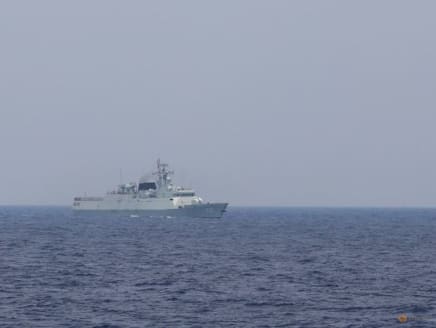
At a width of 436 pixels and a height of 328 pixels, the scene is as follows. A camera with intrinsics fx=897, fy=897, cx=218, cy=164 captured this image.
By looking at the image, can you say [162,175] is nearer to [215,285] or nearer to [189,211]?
[189,211]

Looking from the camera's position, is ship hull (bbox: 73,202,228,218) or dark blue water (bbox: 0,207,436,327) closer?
dark blue water (bbox: 0,207,436,327)

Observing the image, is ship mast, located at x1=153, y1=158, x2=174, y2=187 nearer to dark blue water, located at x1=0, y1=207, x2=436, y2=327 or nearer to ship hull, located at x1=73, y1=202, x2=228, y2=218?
ship hull, located at x1=73, y1=202, x2=228, y2=218

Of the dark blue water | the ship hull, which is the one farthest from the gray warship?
the dark blue water

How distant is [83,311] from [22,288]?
1107 cm

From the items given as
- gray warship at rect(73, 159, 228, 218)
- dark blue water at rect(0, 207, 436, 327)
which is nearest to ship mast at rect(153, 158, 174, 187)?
gray warship at rect(73, 159, 228, 218)

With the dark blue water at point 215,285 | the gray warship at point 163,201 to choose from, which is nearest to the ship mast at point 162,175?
the gray warship at point 163,201

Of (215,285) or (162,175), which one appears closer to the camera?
(215,285)

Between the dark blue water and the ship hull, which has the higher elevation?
the ship hull

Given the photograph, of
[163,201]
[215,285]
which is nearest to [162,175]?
[163,201]

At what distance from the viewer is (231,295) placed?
178 feet

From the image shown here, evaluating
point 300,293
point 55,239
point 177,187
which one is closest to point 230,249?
point 55,239

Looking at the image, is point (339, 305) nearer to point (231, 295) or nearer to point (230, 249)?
point (231, 295)

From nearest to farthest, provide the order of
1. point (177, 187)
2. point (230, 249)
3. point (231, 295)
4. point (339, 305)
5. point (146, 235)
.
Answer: point (339, 305)
point (231, 295)
point (230, 249)
point (146, 235)
point (177, 187)

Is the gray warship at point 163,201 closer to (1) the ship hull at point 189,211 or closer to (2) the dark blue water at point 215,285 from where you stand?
(1) the ship hull at point 189,211
